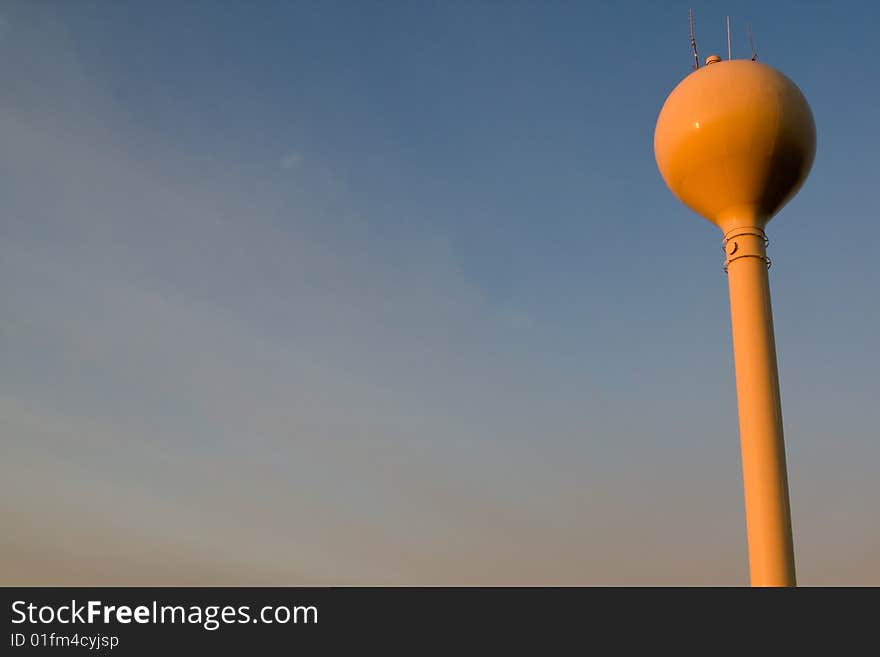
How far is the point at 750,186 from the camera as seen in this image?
25750mm

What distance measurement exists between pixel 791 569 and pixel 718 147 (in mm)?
11729

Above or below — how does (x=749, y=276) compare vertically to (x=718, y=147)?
below

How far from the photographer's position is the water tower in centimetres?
2416

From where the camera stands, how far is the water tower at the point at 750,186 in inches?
951

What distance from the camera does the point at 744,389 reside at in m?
24.9
